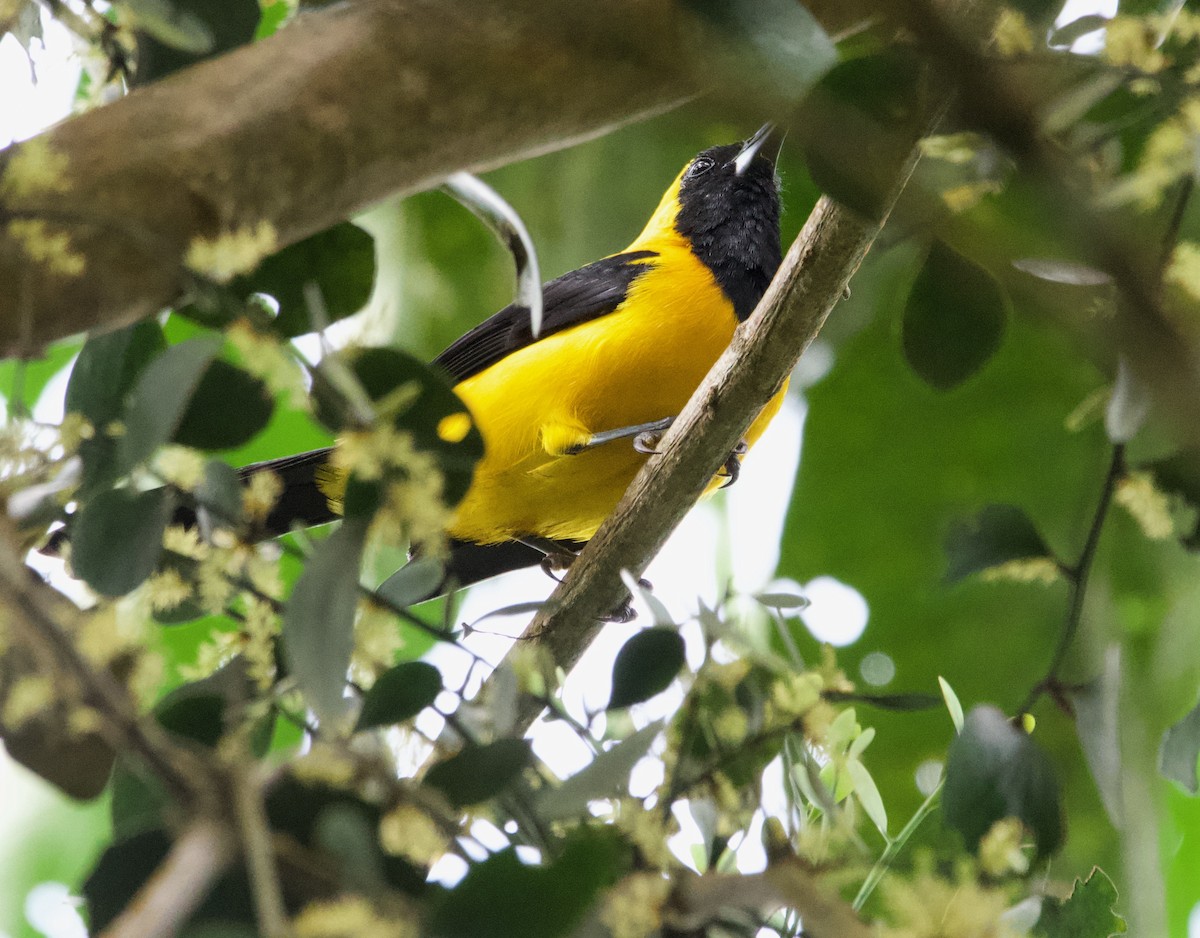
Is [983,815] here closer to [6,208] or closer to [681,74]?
[681,74]

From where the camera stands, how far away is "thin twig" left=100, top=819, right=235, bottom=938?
0.96 feet

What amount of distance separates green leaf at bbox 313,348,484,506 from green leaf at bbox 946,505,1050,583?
337 mm

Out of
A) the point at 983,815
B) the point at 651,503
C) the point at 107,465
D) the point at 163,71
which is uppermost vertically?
the point at 163,71

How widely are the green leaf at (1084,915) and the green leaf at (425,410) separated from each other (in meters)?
0.45

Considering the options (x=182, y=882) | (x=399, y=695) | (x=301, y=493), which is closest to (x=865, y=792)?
(x=399, y=695)

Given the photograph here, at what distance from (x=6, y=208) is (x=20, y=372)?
6 centimetres

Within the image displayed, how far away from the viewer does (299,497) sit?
1789mm

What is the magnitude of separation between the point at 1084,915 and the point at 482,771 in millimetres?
426

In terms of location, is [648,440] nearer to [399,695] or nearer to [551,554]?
[551,554]

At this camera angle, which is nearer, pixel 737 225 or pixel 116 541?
pixel 116 541

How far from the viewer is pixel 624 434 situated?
1.77 meters

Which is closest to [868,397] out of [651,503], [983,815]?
[651,503]

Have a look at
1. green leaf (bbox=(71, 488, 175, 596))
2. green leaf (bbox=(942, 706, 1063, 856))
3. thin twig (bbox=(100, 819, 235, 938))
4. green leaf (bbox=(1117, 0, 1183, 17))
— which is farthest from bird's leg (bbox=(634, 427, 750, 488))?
thin twig (bbox=(100, 819, 235, 938))

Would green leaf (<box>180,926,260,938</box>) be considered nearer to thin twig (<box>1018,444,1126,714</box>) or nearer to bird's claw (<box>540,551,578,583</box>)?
thin twig (<box>1018,444,1126,714</box>)
